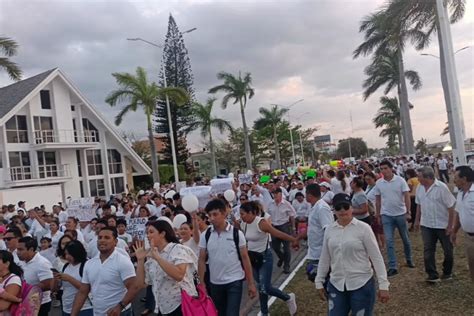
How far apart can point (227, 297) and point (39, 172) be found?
2905 centimetres

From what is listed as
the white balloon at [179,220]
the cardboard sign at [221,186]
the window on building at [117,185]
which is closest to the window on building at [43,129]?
the window on building at [117,185]

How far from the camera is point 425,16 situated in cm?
2116

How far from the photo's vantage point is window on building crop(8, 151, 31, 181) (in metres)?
29.5

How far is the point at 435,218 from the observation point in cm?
670

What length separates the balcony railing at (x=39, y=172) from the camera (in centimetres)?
2950

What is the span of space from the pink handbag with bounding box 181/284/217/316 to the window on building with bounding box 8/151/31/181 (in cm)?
2854

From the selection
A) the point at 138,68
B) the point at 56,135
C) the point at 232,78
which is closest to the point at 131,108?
the point at 138,68

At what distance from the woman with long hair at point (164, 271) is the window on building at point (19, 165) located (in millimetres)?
28306

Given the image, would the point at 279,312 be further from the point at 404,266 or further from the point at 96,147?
the point at 96,147

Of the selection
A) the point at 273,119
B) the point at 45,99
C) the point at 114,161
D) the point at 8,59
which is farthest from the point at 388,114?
the point at 8,59

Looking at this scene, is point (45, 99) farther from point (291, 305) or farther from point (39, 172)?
point (291, 305)

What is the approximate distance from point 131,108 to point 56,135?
6899 millimetres

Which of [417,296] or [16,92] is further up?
[16,92]

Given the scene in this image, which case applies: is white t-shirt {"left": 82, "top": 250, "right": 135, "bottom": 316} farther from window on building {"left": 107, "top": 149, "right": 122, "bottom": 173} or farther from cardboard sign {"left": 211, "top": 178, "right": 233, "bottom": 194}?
window on building {"left": 107, "top": 149, "right": 122, "bottom": 173}
